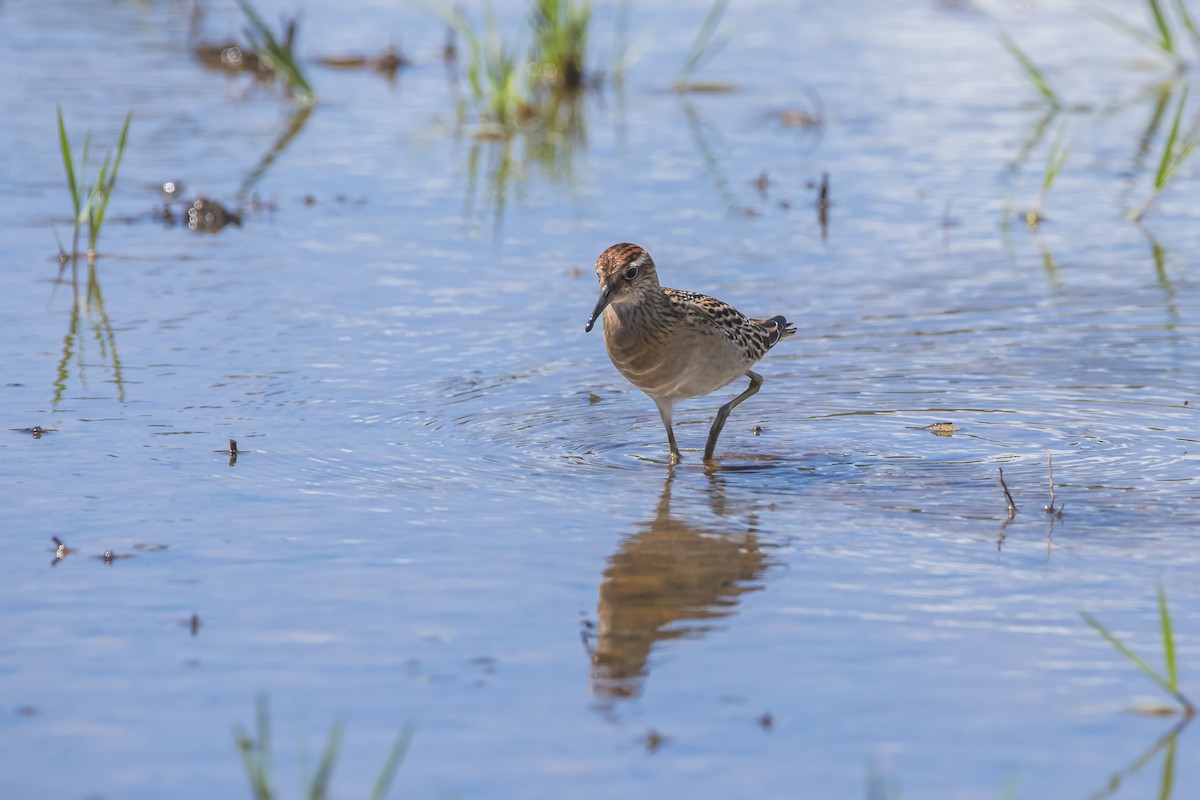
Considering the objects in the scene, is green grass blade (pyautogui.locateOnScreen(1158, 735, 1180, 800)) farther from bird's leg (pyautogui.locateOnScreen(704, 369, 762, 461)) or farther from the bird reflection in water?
bird's leg (pyautogui.locateOnScreen(704, 369, 762, 461))

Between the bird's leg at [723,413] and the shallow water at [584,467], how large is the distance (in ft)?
0.42

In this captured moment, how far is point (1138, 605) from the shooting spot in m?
5.62

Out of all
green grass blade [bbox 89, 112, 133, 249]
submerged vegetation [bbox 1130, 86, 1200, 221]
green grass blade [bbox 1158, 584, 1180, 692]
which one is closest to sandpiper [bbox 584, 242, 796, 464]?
green grass blade [bbox 1158, 584, 1180, 692]

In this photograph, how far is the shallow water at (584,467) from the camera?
4.77m

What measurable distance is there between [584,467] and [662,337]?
0.70 m

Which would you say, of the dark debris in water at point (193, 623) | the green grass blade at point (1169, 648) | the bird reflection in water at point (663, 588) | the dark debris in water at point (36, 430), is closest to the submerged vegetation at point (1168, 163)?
the bird reflection in water at point (663, 588)

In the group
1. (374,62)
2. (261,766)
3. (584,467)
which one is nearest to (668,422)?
(584,467)

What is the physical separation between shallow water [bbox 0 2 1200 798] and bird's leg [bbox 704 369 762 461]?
127 mm

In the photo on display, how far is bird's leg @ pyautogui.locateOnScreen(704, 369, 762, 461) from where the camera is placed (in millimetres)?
7703

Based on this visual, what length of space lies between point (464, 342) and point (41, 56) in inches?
370

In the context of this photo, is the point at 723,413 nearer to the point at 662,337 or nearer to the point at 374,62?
the point at 662,337

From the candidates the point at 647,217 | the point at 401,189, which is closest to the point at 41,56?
the point at 401,189

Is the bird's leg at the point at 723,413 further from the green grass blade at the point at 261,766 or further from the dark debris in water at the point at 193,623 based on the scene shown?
the green grass blade at the point at 261,766

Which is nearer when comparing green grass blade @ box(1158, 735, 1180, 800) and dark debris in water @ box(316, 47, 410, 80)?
green grass blade @ box(1158, 735, 1180, 800)
